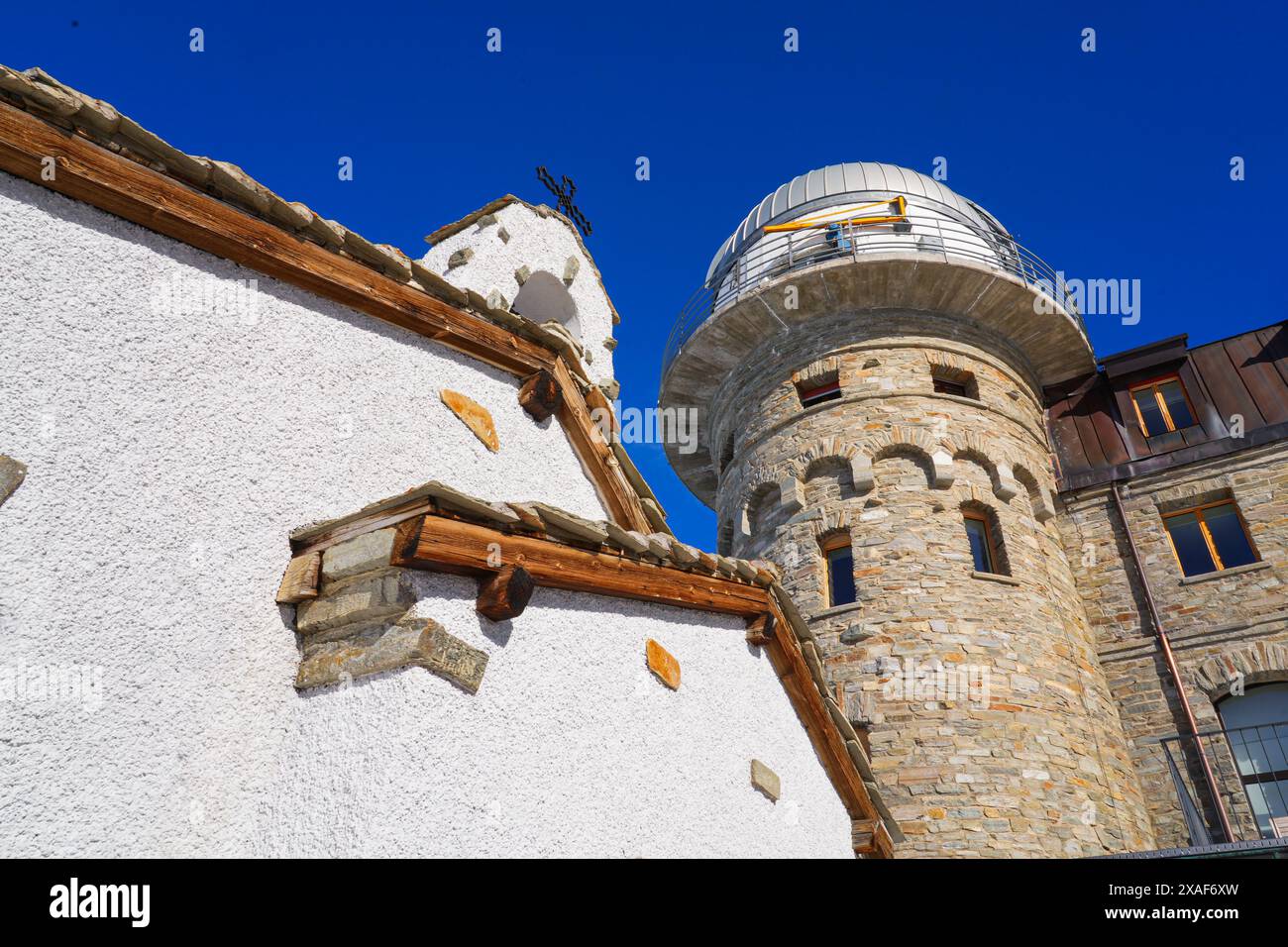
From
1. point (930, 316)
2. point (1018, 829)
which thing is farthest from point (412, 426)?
point (930, 316)

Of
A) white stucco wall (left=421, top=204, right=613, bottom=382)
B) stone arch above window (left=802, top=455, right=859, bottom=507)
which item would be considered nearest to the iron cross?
white stucco wall (left=421, top=204, right=613, bottom=382)

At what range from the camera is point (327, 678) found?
10.2 ft

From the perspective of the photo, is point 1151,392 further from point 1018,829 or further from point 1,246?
point 1,246

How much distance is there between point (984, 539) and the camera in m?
12.7

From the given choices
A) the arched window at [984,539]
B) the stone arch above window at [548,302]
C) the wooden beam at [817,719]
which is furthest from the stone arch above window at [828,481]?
the wooden beam at [817,719]

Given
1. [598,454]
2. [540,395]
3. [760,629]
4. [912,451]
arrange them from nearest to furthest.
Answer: [760,629] < [540,395] < [598,454] < [912,451]

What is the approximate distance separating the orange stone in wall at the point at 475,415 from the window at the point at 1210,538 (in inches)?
481

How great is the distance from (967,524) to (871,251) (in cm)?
487

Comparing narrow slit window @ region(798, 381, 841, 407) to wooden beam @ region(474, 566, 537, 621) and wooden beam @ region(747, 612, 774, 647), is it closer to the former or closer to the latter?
wooden beam @ region(747, 612, 774, 647)

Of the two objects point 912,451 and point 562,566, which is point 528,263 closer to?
point 562,566

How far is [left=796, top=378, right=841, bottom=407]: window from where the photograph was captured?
46.1ft

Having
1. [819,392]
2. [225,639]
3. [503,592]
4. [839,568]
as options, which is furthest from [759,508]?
[225,639]
